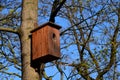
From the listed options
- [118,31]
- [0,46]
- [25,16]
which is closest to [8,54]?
[0,46]

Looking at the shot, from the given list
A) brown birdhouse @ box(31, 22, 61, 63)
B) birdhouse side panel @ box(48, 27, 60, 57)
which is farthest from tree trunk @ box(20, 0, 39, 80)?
birdhouse side panel @ box(48, 27, 60, 57)

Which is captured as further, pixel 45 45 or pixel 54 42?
pixel 54 42

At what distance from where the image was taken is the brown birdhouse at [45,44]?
3.31 meters

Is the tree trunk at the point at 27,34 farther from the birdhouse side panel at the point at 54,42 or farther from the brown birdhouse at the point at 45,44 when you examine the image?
the birdhouse side panel at the point at 54,42

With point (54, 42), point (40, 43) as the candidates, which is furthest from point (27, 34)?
point (54, 42)

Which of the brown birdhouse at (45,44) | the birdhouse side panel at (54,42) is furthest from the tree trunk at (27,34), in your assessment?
the birdhouse side panel at (54,42)

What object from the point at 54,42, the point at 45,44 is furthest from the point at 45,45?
the point at 54,42

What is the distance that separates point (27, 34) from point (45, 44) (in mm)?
245

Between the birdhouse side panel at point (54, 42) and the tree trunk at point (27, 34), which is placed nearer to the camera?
the tree trunk at point (27, 34)

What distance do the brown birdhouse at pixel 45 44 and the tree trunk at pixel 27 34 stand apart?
2.6 inches

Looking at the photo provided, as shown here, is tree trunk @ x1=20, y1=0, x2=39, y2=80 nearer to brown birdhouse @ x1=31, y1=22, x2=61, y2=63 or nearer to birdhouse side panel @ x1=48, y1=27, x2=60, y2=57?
brown birdhouse @ x1=31, y1=22, x2=61, y2=63

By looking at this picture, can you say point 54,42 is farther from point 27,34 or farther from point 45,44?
point 27,34

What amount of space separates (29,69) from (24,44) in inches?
12.6

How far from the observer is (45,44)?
11.1 ft
